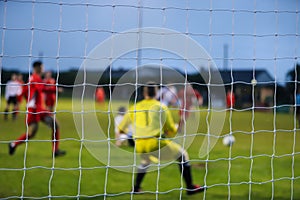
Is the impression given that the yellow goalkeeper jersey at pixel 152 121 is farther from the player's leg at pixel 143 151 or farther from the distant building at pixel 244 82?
the distant building at pixel 244 82

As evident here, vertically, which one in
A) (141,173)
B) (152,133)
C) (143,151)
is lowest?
(141,173)

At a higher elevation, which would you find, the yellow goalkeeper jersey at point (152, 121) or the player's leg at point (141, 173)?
the yellow goalkeeper jersey at point (152, 121)

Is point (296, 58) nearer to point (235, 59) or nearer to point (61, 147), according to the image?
point (235, 59)

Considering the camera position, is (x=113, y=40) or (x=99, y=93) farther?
(x=99, y=93)

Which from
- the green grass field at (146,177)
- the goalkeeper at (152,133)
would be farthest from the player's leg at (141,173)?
the green grass field at (146,177)

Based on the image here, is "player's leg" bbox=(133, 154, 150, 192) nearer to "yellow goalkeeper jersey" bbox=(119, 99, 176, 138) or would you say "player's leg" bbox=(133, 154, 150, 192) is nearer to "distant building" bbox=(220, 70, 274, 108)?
"yellow goalkeeper jersey" bbox=(119, 99, 176, 138)

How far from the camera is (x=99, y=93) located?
23.2m

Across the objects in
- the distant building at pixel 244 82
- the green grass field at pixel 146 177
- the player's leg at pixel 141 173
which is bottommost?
the green grass field at pixel 146 177

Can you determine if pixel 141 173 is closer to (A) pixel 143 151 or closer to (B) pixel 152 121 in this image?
(A) pixel 143 151

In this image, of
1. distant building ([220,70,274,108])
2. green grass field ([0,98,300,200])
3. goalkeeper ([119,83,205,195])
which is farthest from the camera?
goalkeeper ([119,83,205,195])

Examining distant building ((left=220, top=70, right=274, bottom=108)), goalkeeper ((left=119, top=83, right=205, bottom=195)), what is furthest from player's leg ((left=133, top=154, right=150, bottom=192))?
distant building ((left=220, top=70, right=274, bottom=108))

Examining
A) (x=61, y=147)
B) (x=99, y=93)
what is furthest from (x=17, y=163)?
(x=99, y=93)

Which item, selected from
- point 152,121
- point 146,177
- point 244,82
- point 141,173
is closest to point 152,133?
point 152,121

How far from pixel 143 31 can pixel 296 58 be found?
1323 millimetres
